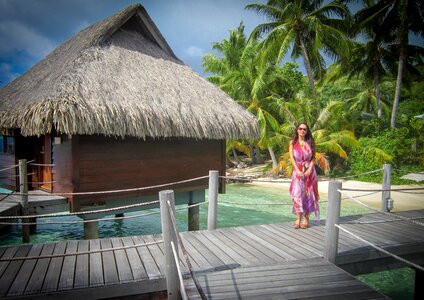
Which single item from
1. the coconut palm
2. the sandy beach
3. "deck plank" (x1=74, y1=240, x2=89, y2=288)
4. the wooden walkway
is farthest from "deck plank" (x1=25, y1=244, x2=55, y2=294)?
the coconut palm

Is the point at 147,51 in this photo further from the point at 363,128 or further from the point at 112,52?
the point at 363,128

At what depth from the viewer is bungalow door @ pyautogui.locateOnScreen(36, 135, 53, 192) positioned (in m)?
7.70

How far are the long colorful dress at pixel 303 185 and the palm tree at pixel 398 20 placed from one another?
14995 millimetres

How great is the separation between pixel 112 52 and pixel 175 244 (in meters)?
6.89

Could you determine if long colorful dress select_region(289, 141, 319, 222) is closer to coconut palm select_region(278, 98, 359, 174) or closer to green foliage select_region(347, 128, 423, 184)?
coconut palm select_region(278, 98, 359, 174)

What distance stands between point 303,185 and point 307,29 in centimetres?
1600

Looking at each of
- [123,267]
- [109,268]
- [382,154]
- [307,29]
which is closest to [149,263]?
[123,267]

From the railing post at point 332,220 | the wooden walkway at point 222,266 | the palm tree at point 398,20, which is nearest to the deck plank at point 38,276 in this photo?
the wooden walkway at point 222,266

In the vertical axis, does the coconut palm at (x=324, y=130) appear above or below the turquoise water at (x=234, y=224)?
above

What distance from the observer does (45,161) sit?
26.2 ft

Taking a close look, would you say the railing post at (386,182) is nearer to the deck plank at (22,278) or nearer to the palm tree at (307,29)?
the deck plank at (22,278)

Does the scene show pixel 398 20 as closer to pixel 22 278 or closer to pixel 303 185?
pixel 303 185

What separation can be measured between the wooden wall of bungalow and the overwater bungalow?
22 mm

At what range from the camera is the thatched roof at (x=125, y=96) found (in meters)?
5.99
